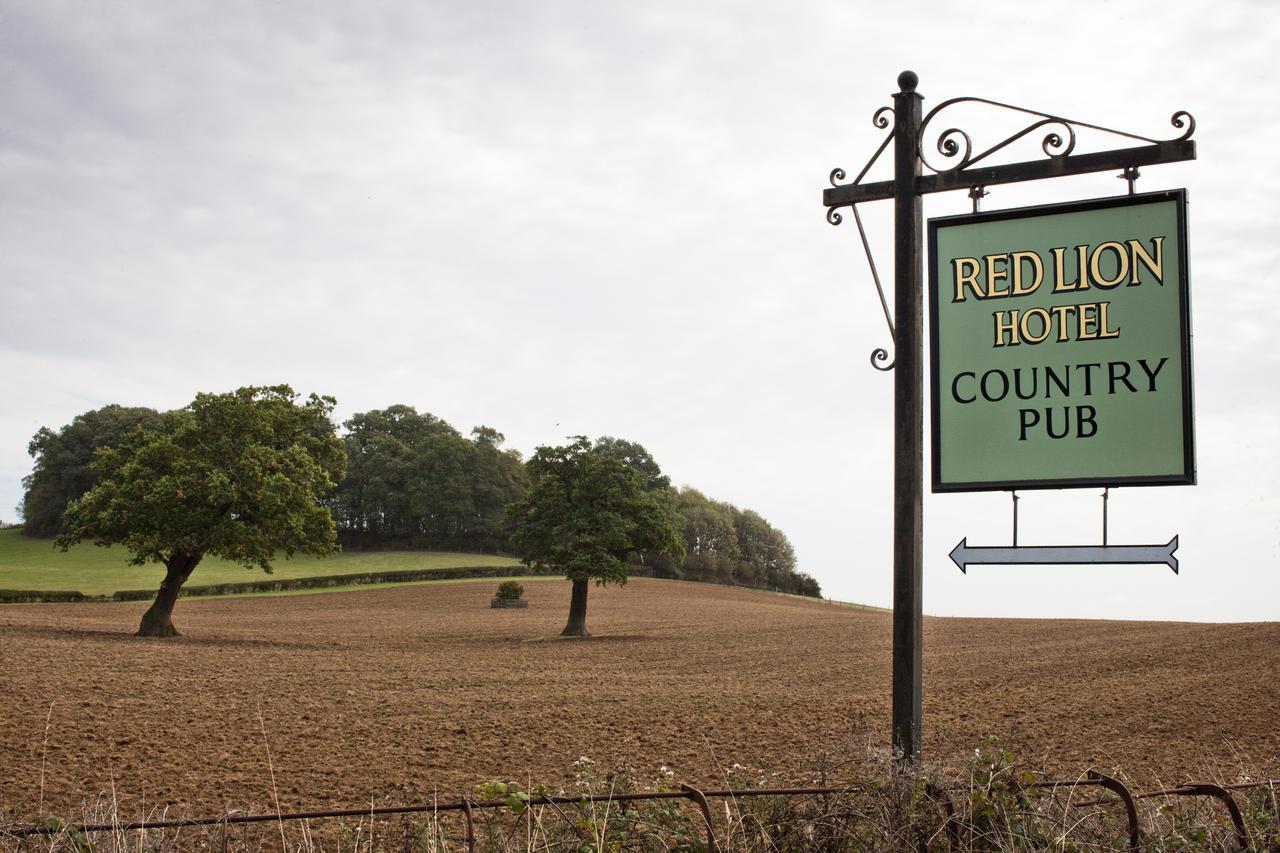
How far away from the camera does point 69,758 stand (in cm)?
1311

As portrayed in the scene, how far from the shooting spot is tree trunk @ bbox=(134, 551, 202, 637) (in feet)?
108

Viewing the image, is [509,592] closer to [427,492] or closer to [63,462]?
[427,492]

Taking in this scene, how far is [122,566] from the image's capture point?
68312 mm

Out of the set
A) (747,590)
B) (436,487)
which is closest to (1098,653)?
(747,590)

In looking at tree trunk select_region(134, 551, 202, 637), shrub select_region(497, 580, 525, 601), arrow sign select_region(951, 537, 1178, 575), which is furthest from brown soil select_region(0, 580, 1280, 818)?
shrub select_region(497, 580, 525, 601)

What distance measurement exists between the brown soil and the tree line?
51.7 metres

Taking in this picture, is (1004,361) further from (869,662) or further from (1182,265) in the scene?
(869,662)

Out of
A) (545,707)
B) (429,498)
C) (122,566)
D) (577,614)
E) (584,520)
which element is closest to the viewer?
(545,707)

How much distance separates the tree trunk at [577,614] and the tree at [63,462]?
55191 mm

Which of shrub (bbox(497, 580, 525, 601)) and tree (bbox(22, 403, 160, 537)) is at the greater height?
tree (bbox(22, 403, 160, 537))

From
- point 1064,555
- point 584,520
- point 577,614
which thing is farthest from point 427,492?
point 1064,555

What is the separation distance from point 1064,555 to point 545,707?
13616 mm

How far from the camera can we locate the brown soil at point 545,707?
1259 centimetres

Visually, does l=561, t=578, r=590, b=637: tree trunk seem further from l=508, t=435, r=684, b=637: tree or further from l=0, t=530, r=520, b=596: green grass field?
l=0, t=530, r=520, b=596: green grass field
